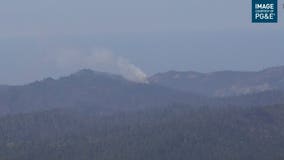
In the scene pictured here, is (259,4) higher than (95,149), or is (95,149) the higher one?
(259,4)

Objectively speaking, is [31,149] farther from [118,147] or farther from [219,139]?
[219,139]

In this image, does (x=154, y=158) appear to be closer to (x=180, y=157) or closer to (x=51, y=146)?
(x=180, y=157)

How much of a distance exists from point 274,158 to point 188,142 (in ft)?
77.2

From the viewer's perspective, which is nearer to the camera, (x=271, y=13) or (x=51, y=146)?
(x=271, y=13)

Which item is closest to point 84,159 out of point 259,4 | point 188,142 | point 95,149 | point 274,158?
point 95,149

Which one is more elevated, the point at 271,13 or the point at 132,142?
the point at 271,13

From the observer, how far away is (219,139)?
7840 inches

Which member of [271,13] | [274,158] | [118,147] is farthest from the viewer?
[118,147]

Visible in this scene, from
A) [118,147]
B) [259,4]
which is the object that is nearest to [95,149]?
[118,147]

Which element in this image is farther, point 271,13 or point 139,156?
point 139,156

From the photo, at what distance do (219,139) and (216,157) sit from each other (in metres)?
16.8

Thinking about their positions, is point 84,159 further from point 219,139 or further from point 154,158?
point 219,139

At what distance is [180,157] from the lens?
186000 mm

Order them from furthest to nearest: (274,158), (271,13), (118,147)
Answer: (118,147)
(274,158)
(271,13)
